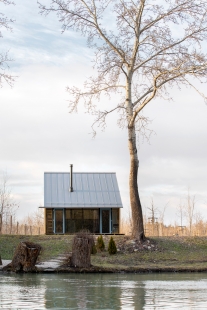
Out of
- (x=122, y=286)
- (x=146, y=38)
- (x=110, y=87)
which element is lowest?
(x=122, y=286)

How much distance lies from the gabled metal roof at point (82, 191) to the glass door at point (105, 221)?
988 mm

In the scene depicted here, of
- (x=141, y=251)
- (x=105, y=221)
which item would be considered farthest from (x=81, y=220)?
(x=141, y=251)

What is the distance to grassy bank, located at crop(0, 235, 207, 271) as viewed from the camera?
23.7 meters

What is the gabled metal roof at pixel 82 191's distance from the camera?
37531 millimetres

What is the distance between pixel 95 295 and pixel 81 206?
25.8 m

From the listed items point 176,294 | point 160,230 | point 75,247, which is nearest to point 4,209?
point 160,230

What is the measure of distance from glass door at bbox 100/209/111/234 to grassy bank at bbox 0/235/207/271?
9.34 metres

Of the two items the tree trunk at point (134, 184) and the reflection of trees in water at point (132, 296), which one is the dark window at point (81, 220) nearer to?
the tree trunk at point (134, 184)

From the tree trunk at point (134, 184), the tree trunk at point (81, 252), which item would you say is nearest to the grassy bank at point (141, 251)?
the tree trunk at point (134, 184)

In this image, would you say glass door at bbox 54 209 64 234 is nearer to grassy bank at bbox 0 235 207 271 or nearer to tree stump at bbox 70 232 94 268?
grassy bank at bbox 0 235 207 271

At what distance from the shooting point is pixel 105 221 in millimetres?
38500

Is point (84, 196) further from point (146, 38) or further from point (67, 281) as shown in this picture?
point (67, 281)

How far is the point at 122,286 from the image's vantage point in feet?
45.6

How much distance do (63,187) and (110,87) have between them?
1160cm
